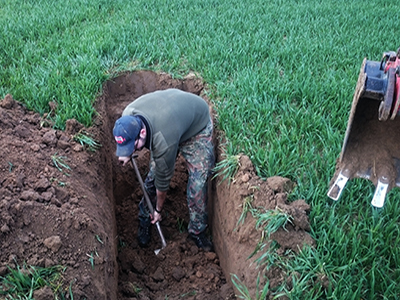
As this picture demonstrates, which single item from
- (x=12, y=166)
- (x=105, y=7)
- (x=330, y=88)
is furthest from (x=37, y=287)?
(x=105, y=7)

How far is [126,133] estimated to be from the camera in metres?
3.09

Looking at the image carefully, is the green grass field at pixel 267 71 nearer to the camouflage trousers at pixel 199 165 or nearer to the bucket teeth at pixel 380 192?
the camouflage trousers at pixel 199 165

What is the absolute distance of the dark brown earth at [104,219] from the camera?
2709 millimetres

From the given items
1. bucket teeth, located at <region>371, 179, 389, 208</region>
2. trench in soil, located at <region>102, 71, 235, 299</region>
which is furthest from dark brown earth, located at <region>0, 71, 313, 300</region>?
bucket teeth, located at <region>371, 179, 389, 208</region>

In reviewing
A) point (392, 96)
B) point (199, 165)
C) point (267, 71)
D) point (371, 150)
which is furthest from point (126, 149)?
point (267, 71)

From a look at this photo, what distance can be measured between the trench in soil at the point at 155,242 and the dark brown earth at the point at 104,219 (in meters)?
0.01

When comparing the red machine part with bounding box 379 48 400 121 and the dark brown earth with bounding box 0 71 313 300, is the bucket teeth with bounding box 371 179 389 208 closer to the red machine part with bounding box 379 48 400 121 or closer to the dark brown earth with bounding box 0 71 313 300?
the red machine part with bounding box 379 48 400 121

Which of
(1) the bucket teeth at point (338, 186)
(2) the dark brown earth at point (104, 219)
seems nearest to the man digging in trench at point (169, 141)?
(2) the dark brown earth at point (104, 219)

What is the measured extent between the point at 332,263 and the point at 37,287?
1.90m

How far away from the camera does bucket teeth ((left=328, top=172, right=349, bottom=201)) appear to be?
208 centimetres

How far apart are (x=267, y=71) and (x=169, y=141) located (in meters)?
2.10

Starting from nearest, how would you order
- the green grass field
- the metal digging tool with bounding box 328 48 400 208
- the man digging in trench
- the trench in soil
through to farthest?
1. the metal digging tool with bounding box 328 48 400 208
2. the green grass field
3. the man digging in trench
4. the trench in soil

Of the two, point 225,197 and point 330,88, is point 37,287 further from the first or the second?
point 330,88

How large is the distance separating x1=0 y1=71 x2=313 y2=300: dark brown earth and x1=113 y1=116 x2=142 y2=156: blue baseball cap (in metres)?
0.55
